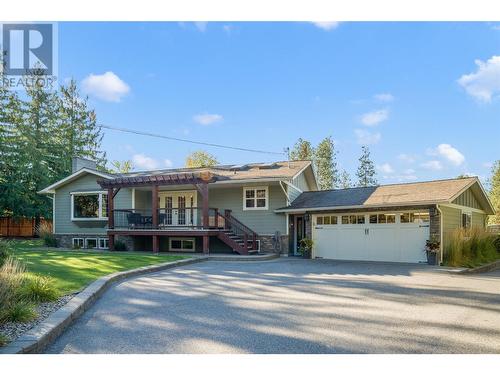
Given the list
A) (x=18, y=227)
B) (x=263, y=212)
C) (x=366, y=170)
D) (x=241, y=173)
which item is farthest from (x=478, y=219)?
(x=18, y=227)

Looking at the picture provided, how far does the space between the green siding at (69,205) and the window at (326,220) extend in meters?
9.97

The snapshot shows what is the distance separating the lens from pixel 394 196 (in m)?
16.8

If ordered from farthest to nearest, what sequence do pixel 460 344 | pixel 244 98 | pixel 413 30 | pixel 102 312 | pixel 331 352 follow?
pixel 244 98
pixel 413 30
pixel 102 312
pixel 460 344
pixel 331 352

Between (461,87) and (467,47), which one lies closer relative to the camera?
(467,47)

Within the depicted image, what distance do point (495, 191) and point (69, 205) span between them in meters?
35.8

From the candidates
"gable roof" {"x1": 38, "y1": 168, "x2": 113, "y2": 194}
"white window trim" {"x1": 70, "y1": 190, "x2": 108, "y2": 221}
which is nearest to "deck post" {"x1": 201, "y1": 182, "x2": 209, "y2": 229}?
"gable roof" {"x1": 38, "y1": 168, "x2": 113, "y2": 194}

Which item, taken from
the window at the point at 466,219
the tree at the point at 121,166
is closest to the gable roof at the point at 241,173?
the window at the point at 466,219

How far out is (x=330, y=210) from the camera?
58.0 ft

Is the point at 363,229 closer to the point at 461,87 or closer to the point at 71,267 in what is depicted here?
the point at 71,267

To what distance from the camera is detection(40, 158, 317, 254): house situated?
18.8 m

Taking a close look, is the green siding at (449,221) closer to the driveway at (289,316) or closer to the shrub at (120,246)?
the driveway at (289,316)

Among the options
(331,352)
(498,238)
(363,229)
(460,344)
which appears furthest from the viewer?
(498,238)

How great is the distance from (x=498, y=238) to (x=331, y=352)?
17.6 m

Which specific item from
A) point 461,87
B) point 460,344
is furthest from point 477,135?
point 460,344
